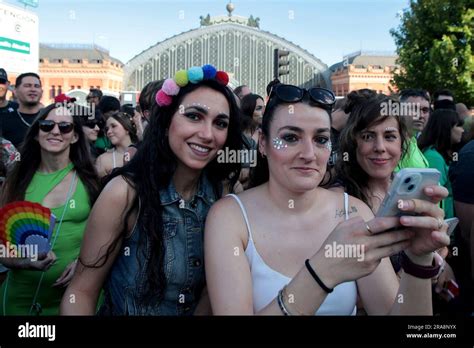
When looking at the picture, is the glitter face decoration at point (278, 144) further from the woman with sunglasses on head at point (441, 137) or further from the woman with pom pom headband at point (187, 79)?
the woman with sunglasses on head at point (441, 137)

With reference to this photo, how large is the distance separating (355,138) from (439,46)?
36.9 ft

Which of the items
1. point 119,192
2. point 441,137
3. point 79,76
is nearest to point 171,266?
point 119,192

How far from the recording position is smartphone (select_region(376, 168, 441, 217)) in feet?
3.61

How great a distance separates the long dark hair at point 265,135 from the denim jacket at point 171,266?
9.3 inches

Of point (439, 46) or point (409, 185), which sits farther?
point (439, 46)

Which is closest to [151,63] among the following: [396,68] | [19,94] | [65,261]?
[396,68]

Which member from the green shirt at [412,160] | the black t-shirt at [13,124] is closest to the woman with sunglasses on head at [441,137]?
the green shirt at [412,160]

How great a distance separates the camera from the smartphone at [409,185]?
110 cm

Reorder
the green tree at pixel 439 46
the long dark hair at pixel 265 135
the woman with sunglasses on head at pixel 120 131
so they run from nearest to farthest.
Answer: the long dark hair at pixel 265 135 < the woman with sunglasses on head at pixel 120 131 < the green tree at pixel 439 46

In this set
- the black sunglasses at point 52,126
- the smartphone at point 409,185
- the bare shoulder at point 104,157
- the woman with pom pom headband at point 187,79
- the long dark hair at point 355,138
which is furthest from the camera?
the bare shoulder at point 104,157

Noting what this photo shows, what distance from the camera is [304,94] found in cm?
146

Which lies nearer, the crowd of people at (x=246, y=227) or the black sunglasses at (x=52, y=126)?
the crowd of people at (x=246, y=227)

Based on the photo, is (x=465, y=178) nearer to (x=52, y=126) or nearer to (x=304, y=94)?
(x=304, y=94)

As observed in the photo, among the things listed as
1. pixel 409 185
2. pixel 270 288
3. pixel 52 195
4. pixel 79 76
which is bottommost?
pixel 270 288
